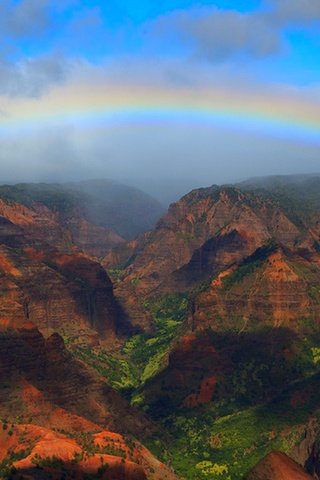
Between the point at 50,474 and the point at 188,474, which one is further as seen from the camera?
the point at 188,474

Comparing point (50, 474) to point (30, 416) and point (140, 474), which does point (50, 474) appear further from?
point (30, 416)

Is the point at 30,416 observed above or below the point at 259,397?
above

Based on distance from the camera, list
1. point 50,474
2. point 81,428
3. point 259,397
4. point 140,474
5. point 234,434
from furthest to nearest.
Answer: point 259,397, point 234,434, point 81,428, point 140,474, point 50,474

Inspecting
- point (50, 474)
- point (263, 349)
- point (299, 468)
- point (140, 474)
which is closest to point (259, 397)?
point (263, 349)

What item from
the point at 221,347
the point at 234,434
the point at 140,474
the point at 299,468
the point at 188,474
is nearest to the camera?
the point at 140,474

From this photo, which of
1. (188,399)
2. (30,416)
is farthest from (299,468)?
(188,399)

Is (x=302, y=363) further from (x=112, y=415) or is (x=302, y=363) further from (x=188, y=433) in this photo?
(x=112, y=415)
